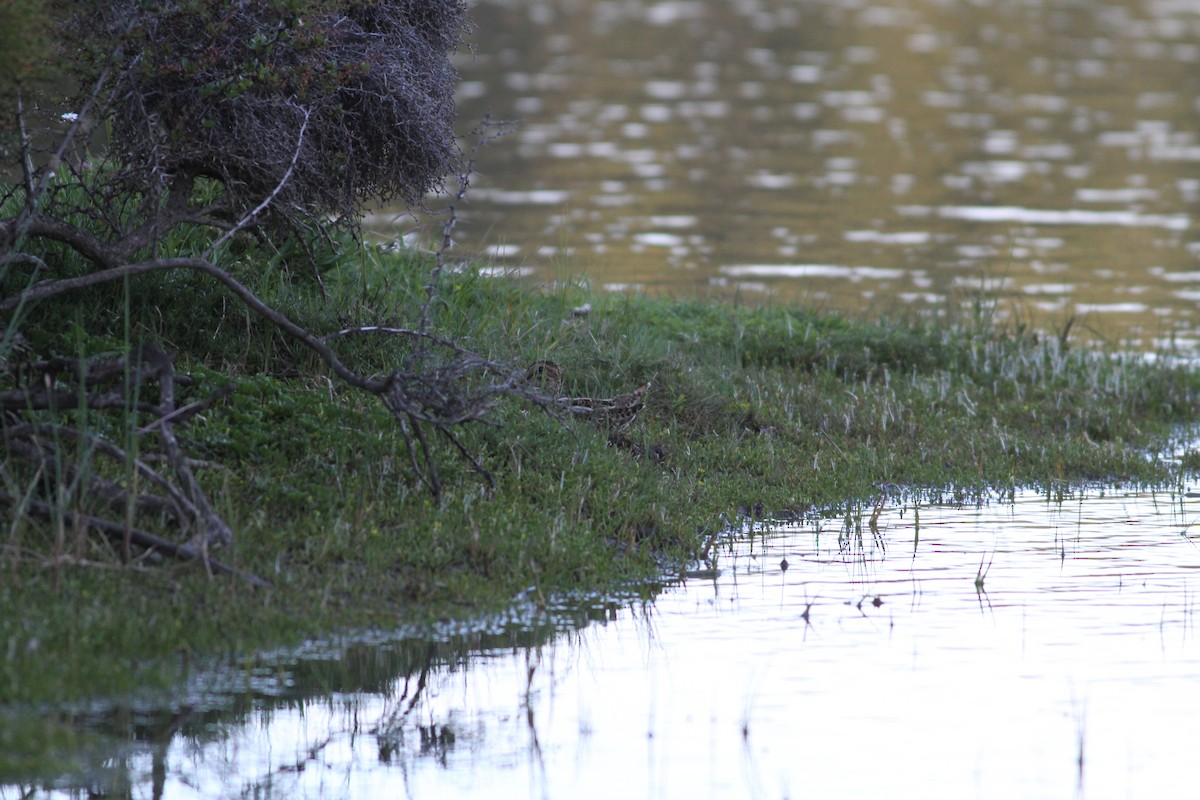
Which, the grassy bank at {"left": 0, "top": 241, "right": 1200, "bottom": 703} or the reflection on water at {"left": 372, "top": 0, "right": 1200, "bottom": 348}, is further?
the reflection on water at {"left": 372, "top": 0, "right": 1200, "bottom": 348}

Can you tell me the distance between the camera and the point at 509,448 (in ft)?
27.1

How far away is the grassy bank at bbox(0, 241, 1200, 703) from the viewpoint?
247 inches

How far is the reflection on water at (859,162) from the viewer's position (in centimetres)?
1703

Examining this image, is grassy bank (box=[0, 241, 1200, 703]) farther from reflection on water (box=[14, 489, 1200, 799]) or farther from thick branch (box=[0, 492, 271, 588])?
reflection on water (box=[14, 489, 1200, 799])

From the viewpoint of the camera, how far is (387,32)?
9242 millimetres

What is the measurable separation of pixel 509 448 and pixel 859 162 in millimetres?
17044

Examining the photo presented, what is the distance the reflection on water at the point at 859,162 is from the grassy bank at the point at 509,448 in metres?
1.83

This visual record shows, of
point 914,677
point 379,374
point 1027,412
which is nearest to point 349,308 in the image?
point 379,374

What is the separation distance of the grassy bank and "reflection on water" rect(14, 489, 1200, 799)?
1.20 feet

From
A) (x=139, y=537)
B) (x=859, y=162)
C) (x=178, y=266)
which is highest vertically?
(x=178, y=266)

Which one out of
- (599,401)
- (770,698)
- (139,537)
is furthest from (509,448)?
(770,698)

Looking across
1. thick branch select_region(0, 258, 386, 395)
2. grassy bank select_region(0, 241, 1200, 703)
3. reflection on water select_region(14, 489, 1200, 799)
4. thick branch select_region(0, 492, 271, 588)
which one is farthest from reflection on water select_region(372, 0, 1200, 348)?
thick branch select_region(0, 492, 271, 588)

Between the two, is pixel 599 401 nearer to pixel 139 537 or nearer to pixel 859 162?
pixel 139 537

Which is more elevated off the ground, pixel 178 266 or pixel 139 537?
pixel 178 266
